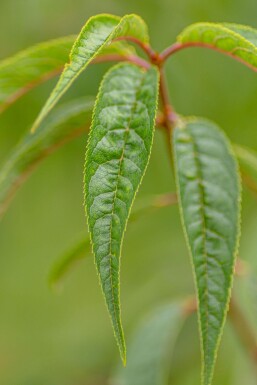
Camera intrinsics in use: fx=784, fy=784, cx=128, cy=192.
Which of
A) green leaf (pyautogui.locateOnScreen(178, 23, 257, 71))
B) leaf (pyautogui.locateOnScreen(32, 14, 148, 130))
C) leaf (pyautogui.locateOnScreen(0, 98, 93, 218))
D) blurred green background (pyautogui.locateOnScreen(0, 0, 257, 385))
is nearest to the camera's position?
leaf (pyautogui.locateOnScreen(32, 14, 148, 130))

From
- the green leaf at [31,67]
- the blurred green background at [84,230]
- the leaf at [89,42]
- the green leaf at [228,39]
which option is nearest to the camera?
the leaf at [89,42]

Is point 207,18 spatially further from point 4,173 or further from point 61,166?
point 4,173

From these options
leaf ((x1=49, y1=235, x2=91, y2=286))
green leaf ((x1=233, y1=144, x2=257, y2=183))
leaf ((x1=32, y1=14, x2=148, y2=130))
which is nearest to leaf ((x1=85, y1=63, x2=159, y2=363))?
leaf ((x1=32, y1=14, x2=148, y2=130))

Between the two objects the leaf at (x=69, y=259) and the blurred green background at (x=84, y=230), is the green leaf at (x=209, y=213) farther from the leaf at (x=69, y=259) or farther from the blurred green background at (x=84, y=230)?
the blurred green background at (x=84, y=230)

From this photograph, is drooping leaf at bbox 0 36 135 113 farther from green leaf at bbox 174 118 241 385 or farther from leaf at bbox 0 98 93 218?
green leaf at bbox 174 118 241 385

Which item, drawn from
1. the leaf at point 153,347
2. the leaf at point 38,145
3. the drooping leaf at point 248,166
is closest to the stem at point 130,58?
the leaf at point 38,145
